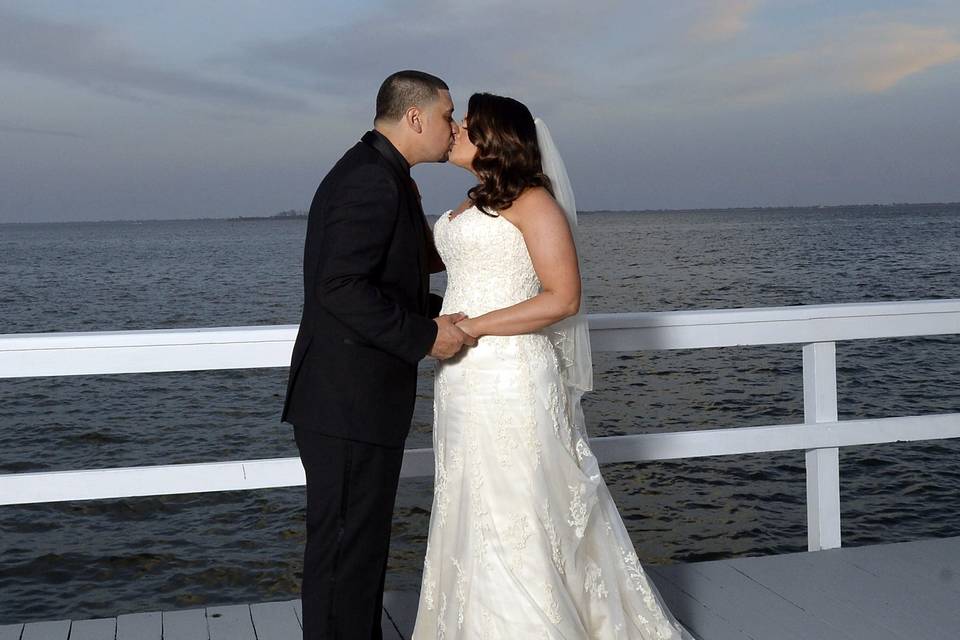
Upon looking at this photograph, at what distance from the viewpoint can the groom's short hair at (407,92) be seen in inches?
102

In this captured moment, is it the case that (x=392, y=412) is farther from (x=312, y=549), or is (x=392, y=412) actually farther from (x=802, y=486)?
(x=802, y=486)

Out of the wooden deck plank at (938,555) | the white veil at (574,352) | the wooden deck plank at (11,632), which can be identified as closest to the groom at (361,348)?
the white veil at (574,352)

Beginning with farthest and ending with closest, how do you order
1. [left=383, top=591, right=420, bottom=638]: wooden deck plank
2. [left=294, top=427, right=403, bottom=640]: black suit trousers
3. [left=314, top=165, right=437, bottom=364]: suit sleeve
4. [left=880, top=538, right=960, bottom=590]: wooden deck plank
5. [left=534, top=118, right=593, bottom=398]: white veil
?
[left=880, top=538, right=960, bottom=590]: wooden deck plank
[left=383, top=591, right=420, bottom=638]: wooden deck plank
[left=534, top=118, right=593, bottom=398]: white veil
[left=294, top=427, right=403, bottom=640]: black suit trousers
[left=314, top=165, right=437, bottom=364]: suit sleeve

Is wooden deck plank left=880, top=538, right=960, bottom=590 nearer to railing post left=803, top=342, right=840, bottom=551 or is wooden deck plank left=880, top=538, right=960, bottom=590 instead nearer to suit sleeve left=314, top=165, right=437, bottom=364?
railing post left=803, top=342, right=840, bottom=551

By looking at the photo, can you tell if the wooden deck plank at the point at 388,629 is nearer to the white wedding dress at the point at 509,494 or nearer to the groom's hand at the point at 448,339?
the white wedding dress at the point at 509,494

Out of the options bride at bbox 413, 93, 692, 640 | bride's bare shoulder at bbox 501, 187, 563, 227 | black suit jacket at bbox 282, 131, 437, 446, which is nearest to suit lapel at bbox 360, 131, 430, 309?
black suit jacket at bbox 282, 131, 437, 446

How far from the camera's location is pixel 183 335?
9.82 ft

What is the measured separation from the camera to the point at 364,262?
2424 millimetres

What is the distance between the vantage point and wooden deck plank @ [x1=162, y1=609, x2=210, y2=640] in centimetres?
299

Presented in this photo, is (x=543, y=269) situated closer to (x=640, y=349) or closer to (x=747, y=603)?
(x=640, y=349)

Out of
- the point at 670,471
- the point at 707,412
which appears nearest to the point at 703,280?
the point at 707,412

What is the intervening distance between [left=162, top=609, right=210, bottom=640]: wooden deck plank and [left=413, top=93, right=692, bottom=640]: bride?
73 centimetres

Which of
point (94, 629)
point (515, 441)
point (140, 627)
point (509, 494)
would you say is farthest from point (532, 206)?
point (94, 629)

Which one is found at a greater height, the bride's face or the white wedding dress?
the bride's face
